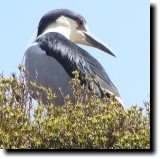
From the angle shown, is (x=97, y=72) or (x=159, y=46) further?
(x=97, y=72)

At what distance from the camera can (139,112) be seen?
4168mm

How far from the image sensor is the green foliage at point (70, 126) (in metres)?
3.89

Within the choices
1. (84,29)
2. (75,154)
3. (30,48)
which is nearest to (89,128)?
(75,154)

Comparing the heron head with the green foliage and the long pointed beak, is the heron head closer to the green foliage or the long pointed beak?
the long pointed beak

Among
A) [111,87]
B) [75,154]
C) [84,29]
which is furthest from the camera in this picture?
[84,29]

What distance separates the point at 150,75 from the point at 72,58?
156 centimetres

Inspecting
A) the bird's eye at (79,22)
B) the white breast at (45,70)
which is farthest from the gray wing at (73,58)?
the bird's eye at (79,22)

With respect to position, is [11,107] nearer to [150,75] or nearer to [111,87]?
[150,75]

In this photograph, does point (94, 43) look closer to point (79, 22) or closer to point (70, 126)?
point (79, 22)

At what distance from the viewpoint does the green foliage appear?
3893mm

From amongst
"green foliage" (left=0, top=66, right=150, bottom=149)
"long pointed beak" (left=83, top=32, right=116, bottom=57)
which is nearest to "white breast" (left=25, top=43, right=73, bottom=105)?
"long pointed beak" (left=83, top=32, right=116, bottom=57)

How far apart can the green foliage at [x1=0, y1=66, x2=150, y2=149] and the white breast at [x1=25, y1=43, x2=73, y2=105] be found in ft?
4.03

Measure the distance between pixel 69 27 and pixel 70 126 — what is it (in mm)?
2534

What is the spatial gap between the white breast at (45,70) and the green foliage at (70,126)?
123 cm
